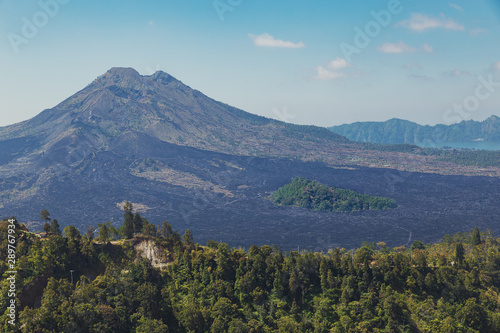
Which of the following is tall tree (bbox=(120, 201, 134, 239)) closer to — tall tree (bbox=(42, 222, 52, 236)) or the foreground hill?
tall tree (bbox=(42, 222, 52, 236))

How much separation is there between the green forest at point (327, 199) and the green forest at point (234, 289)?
66.5 m

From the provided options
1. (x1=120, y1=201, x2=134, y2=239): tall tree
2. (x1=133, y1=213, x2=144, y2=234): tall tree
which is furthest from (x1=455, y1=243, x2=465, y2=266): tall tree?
(x1=120, y1=201, x2=134, y2=239): tall tree

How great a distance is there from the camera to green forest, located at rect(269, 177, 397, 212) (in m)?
113

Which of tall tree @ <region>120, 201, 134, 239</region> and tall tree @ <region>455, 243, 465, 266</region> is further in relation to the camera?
tall tree @ <region>120, 201, 134, 239</region>

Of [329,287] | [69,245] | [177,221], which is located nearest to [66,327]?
[69,245]

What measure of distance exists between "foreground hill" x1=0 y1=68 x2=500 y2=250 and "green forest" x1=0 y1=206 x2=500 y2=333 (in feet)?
115

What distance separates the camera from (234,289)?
41.2 m

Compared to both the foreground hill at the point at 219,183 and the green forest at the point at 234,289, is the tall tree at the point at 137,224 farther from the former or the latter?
the foreground hill at the point at 219,183

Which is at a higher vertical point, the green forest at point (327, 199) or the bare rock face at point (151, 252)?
the bare rock face at point (151, 252)

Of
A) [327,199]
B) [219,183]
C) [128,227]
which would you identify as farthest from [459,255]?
[219,183]

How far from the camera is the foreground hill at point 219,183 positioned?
307ft

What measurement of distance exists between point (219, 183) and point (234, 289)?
101m

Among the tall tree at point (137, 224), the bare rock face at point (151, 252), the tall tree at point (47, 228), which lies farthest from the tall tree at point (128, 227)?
the tall tree at point (47, 228)

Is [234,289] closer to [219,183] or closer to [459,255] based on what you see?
→ [459,255]
